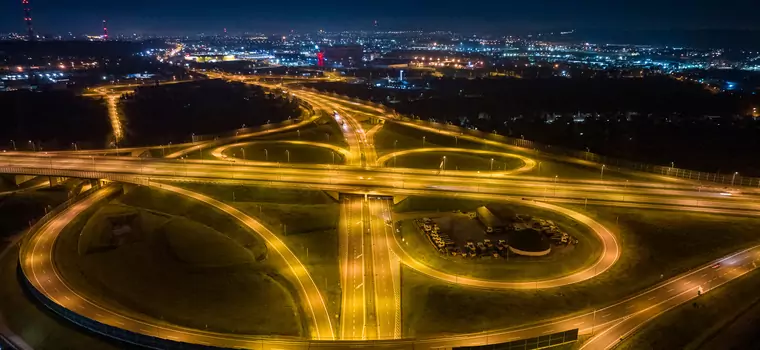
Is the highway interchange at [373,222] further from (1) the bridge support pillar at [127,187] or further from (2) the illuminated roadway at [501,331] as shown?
(1) the bridge support pillar at [127,187]

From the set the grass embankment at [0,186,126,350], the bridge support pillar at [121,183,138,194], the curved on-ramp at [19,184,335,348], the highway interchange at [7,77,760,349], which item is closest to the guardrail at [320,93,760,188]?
the highway interchange at [7,77,760,349]

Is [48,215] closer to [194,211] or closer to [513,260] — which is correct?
[194,211]

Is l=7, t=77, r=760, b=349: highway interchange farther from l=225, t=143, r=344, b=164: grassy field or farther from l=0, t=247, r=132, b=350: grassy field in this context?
l=225, t=143, r=344, b=164: grassy field

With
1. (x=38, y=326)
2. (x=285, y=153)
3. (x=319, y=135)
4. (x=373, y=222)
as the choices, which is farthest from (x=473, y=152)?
(x=38, y=326)

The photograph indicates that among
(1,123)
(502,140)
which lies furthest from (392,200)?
(1,123)

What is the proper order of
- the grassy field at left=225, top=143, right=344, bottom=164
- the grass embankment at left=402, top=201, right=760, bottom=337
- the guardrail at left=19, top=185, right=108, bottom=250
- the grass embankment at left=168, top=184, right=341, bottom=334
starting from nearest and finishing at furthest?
the grass embankment at left=402, top=201, right=760, bottom=337
the grass embankment at left=168, top=184, right=341, bottom=334
the guardrail at left=19, top=185, right=108, bottom=250
the grassy field at left=225, top=143, right=344, bottom=164
